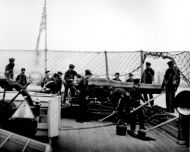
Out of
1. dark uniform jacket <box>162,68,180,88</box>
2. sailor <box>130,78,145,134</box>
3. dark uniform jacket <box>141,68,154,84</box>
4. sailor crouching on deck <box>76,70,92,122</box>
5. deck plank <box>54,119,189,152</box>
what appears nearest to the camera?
deck plank <box>54,119,189,152</box>

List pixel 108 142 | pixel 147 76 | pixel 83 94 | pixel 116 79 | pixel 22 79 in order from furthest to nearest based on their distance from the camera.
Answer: pixel 22 79 < pixel 116 79 < pixel 147 76 < pixel 83 94 < pixel 108 142

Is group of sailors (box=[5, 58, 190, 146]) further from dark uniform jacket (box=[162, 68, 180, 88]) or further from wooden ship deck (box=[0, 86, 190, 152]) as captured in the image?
wooden ship deck (box=[0, 86, 190, 152])

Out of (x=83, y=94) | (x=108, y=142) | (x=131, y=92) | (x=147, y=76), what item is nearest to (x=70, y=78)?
(x=83, y=94)

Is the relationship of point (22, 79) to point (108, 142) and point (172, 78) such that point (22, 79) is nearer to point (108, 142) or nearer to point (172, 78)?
point (172, 78)

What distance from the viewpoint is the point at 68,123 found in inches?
404

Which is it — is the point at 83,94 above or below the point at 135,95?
below

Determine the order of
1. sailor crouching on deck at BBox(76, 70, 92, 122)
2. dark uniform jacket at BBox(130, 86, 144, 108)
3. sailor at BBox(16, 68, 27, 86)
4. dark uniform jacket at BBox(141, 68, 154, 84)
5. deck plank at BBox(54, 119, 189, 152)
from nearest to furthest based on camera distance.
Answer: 1. deck plank at BBox(54, 119, 189, 152)
2. dark uniform jacket at BBox(130, 86, 144, 108)
3. sailor crouching on deck at BBox(76, 70, 92, 122)
4. dark uniform jacket at BBox(141, 68, 154, 84)
5. sailor at BBox(16, 68, 27, 86)

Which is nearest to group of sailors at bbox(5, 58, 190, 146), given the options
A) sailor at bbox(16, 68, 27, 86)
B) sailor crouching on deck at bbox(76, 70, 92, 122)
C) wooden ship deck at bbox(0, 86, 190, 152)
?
sailor crouching on deck at bbox(76, 70, 92, 122)

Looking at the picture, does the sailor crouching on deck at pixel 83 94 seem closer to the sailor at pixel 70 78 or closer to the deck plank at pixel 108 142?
the deck plank at pixel 108 142

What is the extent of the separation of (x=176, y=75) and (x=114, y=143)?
403 centimetres

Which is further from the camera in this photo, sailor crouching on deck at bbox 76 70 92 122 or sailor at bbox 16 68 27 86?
sailor at bbox 16 68 27 86

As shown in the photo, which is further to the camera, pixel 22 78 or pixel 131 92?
pixel 22 78

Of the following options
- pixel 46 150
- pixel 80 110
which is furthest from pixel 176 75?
pixel 46 150

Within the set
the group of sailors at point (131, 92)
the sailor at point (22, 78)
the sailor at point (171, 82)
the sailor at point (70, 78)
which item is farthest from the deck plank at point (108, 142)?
the sailor at point (22, 78)
